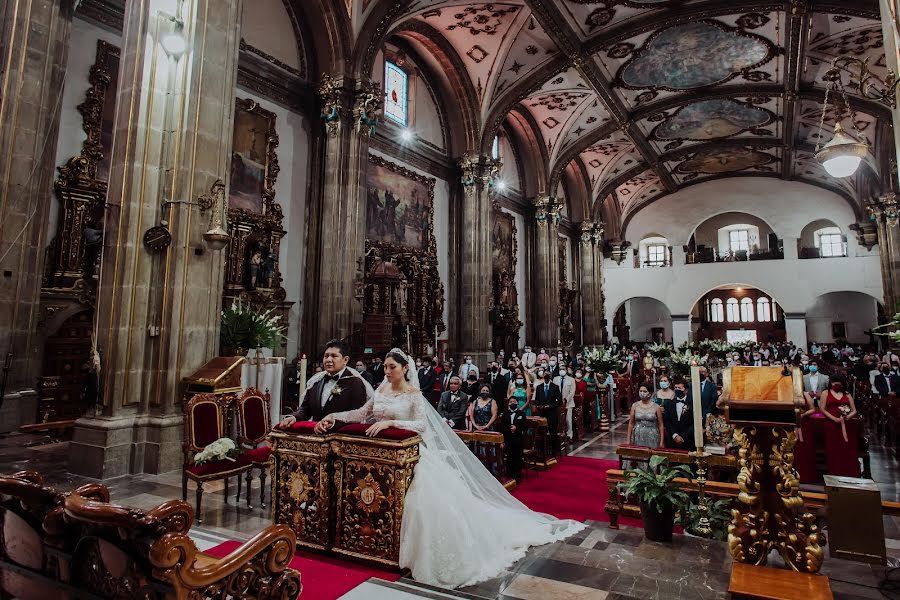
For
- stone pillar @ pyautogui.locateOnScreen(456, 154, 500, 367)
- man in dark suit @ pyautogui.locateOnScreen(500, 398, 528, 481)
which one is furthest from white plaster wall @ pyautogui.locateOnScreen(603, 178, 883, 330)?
man in dark suit @ pyautogui.locateOnScreen(500, 398, 528, 481)

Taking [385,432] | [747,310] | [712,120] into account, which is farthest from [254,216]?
[747,310]

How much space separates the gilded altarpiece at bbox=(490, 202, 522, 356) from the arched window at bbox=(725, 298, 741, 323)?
60.1 ft

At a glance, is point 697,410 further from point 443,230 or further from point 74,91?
point 443,230

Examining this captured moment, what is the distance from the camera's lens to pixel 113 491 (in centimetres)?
542

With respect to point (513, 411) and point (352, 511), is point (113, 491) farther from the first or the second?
point (513, 411)

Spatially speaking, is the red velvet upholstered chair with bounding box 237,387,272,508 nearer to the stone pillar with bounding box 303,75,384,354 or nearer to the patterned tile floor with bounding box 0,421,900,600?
the patterned tile floor with bounding box 0,421,900,600

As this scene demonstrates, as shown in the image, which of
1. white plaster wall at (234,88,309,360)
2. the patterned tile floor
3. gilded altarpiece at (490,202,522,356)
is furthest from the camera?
gilded altarpiece at (490,202,522,356)

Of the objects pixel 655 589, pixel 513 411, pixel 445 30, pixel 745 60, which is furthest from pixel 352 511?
pixel 745 60

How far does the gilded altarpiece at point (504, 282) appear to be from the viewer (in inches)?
786

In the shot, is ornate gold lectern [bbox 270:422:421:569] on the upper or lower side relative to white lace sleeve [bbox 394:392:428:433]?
lower

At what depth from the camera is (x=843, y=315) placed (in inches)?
1150

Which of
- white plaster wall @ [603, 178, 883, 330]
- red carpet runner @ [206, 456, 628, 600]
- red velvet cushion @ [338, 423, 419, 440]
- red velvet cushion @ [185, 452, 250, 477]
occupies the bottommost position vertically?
red carpet runner @ [206, 456, 628, 600]

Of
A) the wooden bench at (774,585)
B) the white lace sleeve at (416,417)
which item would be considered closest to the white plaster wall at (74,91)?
the white lace sleeve at (416,417)

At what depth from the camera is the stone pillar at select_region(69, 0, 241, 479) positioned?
6.18 meters
